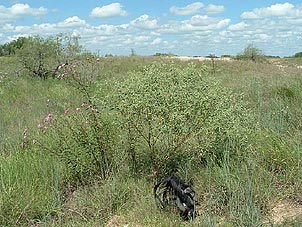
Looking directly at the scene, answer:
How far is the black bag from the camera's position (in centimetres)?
374

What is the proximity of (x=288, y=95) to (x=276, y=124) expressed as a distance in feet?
9.13

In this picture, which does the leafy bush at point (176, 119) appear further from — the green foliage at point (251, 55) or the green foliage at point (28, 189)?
the green foliage at point (251, 55)

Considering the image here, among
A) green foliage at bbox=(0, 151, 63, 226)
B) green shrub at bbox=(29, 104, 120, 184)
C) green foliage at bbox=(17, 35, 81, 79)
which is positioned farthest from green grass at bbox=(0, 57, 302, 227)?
green foliage at bbox=(17, 35, 81, 79)

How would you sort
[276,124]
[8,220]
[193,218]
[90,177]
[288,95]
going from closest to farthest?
[193,218] → [8,220] → [90,177] → [276,124] → [288,95]

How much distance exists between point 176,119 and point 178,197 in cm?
84

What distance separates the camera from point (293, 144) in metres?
4.45

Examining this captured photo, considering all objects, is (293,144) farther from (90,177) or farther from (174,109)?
(90,177)

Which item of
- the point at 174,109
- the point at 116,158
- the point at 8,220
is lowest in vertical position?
the point at 8,220

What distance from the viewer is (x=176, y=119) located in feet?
14.1

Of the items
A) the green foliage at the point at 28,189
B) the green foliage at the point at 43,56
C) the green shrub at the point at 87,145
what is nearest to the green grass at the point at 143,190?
the green foliage at the point at 28,189

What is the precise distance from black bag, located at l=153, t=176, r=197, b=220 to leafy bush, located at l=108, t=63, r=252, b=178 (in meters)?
0.54

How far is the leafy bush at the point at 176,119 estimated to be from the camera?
436 centimetres

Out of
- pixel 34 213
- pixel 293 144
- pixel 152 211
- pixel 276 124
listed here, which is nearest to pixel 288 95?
pixel 276 124

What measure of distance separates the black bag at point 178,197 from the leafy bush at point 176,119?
0.54 m
